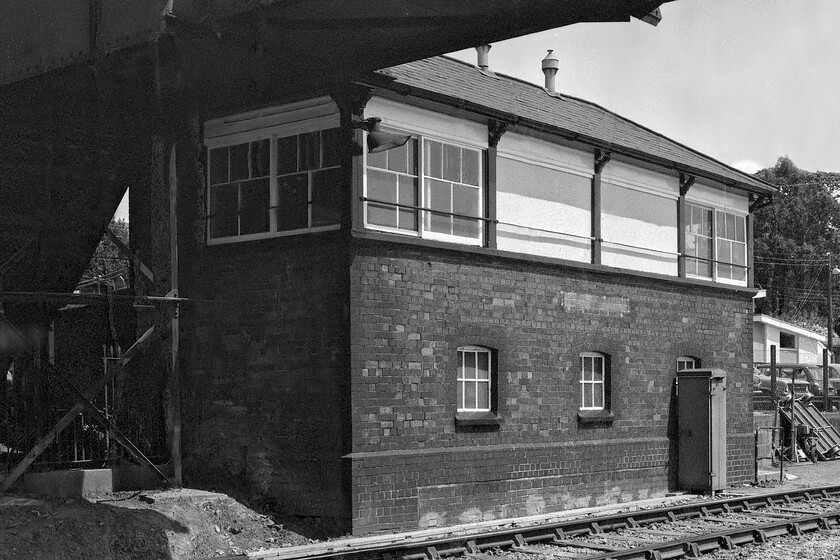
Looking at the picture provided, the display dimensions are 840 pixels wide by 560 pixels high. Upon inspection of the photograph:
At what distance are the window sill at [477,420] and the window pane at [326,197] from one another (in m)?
3.26

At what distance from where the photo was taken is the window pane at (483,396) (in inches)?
632

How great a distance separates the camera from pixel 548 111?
19.0m

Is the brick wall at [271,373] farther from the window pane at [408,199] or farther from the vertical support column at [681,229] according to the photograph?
the vertical support column at [681,229]

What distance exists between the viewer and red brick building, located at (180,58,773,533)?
557 inches

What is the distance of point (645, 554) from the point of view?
39.4ft

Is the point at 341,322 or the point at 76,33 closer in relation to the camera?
the point at 76,33

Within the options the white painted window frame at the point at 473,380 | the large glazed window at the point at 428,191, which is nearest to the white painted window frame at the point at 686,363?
the white painted window frame at the point at 473,380

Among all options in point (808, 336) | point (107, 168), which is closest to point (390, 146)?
point (107, 168)

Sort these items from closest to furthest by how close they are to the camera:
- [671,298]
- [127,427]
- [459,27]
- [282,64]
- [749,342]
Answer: [459,27]
[282,64]
[127,427]
[671,298]
[749,342]

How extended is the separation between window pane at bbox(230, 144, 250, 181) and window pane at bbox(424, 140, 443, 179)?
246 centimetres

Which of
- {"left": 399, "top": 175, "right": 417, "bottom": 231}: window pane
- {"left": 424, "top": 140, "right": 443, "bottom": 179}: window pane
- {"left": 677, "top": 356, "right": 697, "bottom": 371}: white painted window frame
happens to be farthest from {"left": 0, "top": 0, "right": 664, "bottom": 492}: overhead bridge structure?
{"left": 677, "top": 356, "right": 697, "bottom": 371}: white painted window frame

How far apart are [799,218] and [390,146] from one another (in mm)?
54872

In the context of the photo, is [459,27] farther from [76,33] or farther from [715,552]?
[715,552]

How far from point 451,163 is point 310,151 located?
6.87 feet
